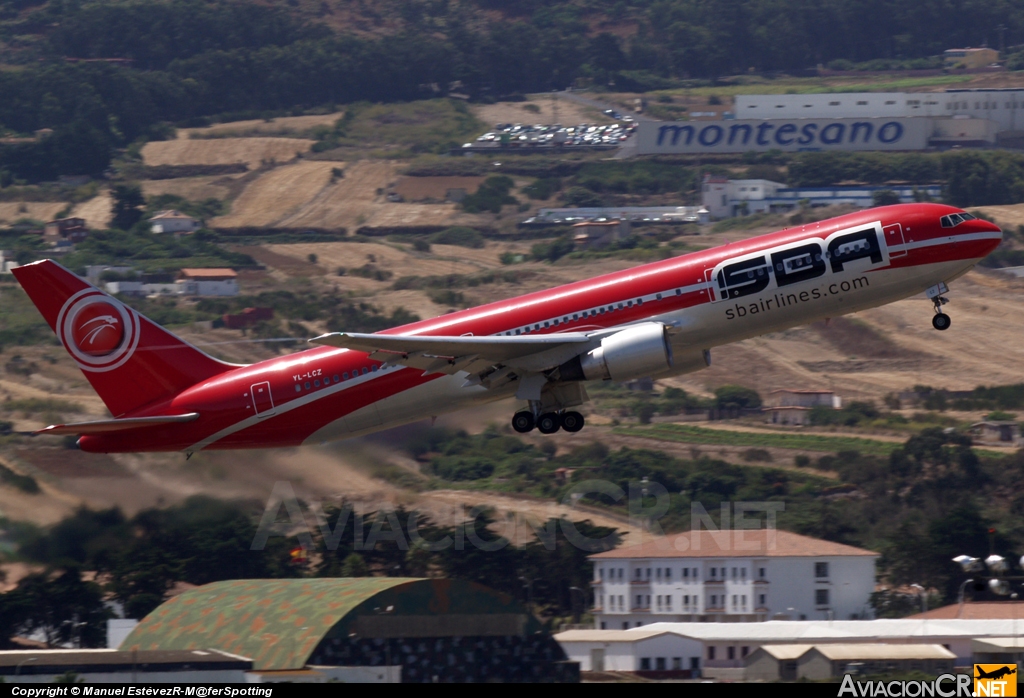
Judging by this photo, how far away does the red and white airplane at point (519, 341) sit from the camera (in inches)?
1503

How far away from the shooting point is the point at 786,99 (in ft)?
604

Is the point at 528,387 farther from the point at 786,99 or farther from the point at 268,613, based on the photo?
the point at 786,99

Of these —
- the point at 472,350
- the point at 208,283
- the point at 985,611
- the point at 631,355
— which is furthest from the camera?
the point at 208,283

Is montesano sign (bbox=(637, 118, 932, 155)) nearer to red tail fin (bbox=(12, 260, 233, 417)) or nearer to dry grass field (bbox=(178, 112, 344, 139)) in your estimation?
dry grass field (bbox=(178, 112, 344, 139))

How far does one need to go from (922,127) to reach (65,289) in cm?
14389

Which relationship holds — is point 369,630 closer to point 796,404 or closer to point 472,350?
point 472,350

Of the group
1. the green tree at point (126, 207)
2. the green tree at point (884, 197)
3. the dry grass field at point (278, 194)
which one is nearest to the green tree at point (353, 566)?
the green tree at point (884, 197)

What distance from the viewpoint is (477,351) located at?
127ft

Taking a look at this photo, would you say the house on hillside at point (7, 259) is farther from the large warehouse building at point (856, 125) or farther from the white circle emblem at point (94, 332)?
the white circle emblem at point (94, 332)

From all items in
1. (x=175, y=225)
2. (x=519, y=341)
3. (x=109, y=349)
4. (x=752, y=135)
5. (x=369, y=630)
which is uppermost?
(x=752, y=135)

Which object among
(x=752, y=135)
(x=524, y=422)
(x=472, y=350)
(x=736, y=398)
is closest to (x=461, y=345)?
(x=472, y=350)

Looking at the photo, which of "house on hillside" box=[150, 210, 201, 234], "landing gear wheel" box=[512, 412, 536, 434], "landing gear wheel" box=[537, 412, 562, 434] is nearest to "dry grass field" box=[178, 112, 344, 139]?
"house on hillside" box=[150, 210, 201, 234]

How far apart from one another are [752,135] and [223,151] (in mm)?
65651

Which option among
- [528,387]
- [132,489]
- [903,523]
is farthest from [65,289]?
[903,523]
